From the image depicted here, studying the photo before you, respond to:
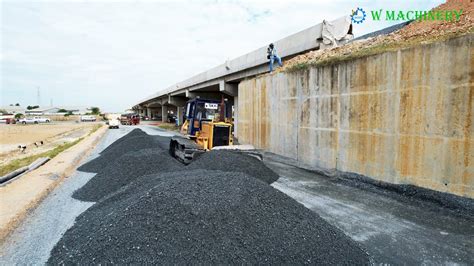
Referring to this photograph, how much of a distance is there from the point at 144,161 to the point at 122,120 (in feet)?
149

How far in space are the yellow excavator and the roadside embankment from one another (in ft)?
13.7

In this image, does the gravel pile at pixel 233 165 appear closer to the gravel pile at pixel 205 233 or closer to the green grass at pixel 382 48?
the gravel pile at pixel 205 233

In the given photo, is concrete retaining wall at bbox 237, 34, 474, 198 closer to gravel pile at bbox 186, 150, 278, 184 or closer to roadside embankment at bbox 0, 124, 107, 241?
gravel pile at bbox 186, 150, 278, 184

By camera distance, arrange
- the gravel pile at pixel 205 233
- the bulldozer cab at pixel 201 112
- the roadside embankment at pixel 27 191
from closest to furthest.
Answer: the gravel pile at pixel 205 233, the roadside embankment at pixel 27 191, the bulldozer cab at pixel 201 112

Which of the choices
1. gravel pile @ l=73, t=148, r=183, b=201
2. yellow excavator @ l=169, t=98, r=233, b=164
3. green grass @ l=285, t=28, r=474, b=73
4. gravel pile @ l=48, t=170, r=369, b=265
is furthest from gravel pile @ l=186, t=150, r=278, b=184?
green grass @ l=285, t=28, r=474, b=73

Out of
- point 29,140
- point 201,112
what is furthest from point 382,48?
point 29,140

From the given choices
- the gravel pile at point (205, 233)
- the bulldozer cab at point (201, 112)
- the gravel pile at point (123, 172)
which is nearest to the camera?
the gravel pile at point (205, 233)

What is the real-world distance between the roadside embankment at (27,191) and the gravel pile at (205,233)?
76.5 inches

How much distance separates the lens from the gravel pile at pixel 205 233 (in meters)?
3.76

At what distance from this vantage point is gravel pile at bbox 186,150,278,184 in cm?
863

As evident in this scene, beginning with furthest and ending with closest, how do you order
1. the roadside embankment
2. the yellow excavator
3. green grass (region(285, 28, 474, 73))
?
the yellow excavator < green grass (region(285, 28, 474, 73)) < the roadside embankment

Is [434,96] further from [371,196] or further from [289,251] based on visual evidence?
[289,251]

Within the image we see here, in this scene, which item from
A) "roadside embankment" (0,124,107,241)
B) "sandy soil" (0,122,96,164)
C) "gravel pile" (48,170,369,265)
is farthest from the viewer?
"sandy soil" (0,122,96,164)

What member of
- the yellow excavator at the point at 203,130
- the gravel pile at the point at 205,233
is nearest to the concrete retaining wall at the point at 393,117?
the yellow excavator at the point at 203,130
